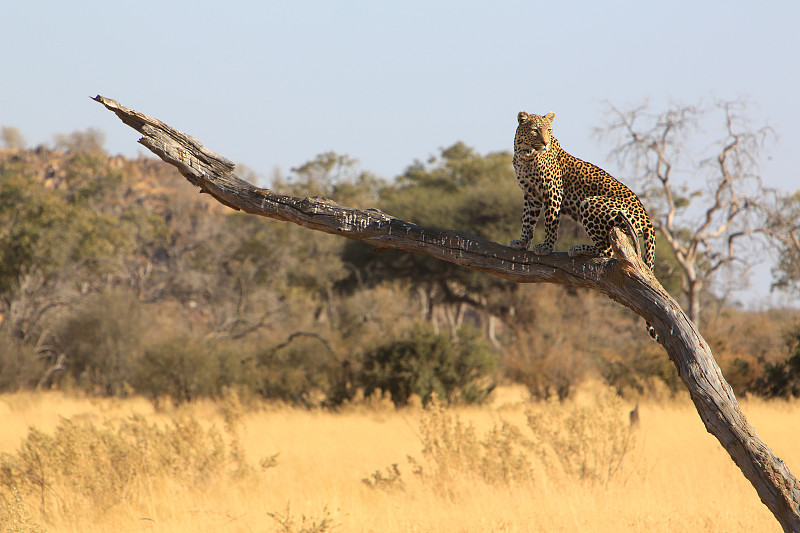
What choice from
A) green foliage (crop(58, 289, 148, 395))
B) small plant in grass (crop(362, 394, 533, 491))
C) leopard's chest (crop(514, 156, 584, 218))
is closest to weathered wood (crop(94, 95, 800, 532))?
leopard's chest (crop(514, 156, 584, 218))

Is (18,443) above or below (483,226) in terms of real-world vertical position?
below

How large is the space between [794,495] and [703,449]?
644 centimetres

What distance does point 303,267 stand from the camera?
31.3m

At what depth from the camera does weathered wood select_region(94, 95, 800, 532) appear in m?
4.20

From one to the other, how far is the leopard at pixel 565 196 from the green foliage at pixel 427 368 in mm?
11204

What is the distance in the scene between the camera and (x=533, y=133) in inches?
191

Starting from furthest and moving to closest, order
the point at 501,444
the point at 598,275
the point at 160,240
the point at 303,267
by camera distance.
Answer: the point at 160,240, the point at 303,267, the point at 501,444, the point at 598,275

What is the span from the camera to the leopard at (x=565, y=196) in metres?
4.70

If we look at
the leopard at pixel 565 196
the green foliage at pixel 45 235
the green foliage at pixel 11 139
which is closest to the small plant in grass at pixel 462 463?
the leopard at pixel 565 196

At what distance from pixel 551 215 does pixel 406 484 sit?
→ 471 cm

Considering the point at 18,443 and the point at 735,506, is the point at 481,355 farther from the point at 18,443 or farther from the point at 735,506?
the point at 735,506

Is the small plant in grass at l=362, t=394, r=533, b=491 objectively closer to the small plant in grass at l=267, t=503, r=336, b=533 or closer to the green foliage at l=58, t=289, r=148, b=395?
the small plant in grass at l=267, t=503, r=336, b=533

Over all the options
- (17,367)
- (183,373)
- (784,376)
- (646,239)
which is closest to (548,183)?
(646,239)

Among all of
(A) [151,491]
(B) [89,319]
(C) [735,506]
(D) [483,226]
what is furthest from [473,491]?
(D) [483,226]
